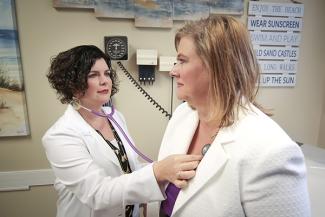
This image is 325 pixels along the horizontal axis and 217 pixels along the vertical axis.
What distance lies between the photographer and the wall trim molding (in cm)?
164

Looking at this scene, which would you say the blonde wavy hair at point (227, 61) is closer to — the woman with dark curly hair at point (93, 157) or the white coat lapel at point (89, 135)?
the woman with dark curly hair at point (93, 157)

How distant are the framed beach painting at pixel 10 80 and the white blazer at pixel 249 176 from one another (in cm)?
122

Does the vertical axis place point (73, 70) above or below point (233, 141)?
above

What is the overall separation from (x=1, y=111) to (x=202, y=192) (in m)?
1.36

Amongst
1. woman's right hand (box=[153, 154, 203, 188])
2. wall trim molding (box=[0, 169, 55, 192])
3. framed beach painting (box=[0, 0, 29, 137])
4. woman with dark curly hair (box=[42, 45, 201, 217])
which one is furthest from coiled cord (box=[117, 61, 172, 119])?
woman's right hand (box=[153, 154, 203, 188])

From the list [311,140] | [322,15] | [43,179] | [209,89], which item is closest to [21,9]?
[43,179]

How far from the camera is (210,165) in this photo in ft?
2.46

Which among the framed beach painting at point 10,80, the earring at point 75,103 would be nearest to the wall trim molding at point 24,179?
the framed beach painting at point 10,80

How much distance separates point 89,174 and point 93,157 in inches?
4.9

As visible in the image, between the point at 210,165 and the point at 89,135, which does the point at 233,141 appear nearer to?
the point at 210,165

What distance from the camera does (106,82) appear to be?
45.9 inches

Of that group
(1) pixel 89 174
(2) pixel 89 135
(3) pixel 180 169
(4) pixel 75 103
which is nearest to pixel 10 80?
(4) pixel 75 103

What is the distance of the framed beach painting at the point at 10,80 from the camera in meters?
1.44

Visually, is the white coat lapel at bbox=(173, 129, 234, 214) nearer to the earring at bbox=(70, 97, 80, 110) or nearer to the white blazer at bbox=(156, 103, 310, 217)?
the white blazer at bbox=(156, 103, 310, 217)
